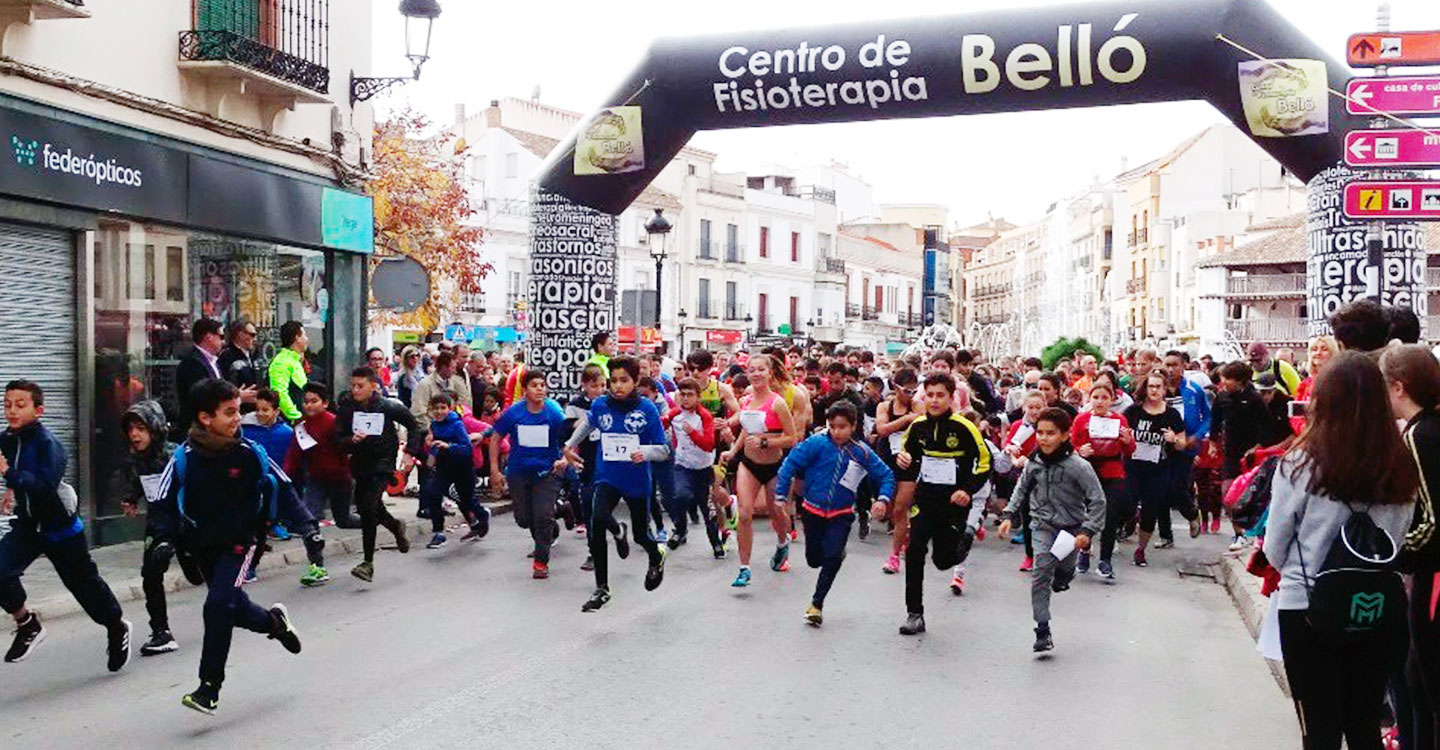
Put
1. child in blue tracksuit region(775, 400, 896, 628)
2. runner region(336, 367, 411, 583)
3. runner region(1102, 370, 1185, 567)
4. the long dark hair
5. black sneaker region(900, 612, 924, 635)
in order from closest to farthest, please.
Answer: the long dark hair
black sneaker region(900, 612, 924, 635)
child in blue tracksuit region(775, 400, 896, 628)
runner region(336, 367, 411, 583)
runner region(1102, 370, 1185, 567)

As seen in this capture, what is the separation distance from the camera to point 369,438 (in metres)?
11.8

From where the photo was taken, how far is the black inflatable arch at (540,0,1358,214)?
42.8 ft

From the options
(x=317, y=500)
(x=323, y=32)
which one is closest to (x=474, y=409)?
(x=323, y=32)

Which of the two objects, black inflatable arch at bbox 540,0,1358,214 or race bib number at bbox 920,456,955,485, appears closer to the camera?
race bib number at bbox 920,456,955,485

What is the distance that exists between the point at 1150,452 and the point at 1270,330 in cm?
4841

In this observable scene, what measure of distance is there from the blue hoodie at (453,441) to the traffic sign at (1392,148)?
745cm

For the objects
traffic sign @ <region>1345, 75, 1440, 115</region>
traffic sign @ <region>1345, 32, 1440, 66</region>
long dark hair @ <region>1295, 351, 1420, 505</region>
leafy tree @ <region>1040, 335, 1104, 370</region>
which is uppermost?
traffic sign @ <region>1345, 32, 1440, 66</region>

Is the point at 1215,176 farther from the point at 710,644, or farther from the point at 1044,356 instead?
the point at 710,644

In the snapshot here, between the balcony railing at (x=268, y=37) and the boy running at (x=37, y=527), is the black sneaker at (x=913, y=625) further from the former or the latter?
the balcony railing at (x=268, y=37)

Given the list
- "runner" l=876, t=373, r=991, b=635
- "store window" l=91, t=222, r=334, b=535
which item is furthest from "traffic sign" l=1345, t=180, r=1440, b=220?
"store window" l=91, t=222, r=334, b=535

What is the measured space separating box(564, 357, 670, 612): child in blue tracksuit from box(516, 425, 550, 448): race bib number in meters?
0.97

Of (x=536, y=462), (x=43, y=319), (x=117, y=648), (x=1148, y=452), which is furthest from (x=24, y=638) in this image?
(x=1148, y=452)

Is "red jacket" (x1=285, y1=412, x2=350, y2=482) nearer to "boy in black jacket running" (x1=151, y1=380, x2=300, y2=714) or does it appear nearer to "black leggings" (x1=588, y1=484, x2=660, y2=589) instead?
"black leggings" (x1=588, y1=484, x2=660, y2=589)

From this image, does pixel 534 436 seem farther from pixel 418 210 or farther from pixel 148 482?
pixel 418 210
